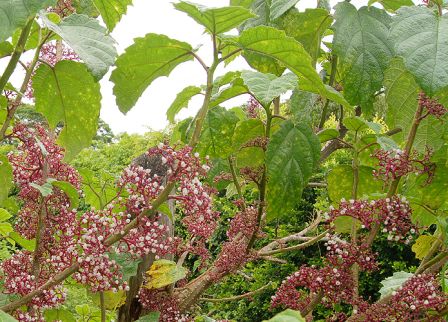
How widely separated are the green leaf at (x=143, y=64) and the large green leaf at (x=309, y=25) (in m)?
0.52

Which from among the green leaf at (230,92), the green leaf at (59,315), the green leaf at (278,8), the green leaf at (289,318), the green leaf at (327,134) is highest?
the green leaf at (278,8)

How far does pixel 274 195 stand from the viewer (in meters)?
1.74

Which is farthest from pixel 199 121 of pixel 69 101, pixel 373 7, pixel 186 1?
pixel 373 7

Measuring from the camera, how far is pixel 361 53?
Result: 5.64 feet

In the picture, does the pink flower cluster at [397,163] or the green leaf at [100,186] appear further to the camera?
the green leaf at [100,186]

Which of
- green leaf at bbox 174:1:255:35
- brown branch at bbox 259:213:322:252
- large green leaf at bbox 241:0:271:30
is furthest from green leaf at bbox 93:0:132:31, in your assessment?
brown branch at bbox 259:213:322:252

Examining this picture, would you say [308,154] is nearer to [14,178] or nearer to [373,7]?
[373,7]

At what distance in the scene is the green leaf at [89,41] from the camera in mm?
1192

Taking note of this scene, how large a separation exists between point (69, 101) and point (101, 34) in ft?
1.22

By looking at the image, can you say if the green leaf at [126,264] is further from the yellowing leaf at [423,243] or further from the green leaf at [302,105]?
the yellowing leaf at [423,243]

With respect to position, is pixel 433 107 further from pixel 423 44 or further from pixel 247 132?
pixel 247 132

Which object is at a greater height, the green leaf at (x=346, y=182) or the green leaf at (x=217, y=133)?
the green leaf at (x=217, y=133)

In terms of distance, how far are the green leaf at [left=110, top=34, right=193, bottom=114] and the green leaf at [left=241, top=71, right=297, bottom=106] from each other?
0.62 ft

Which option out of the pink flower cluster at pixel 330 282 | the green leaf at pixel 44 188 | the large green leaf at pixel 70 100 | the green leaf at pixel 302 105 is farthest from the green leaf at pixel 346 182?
the green leaf at pixel 44 188
